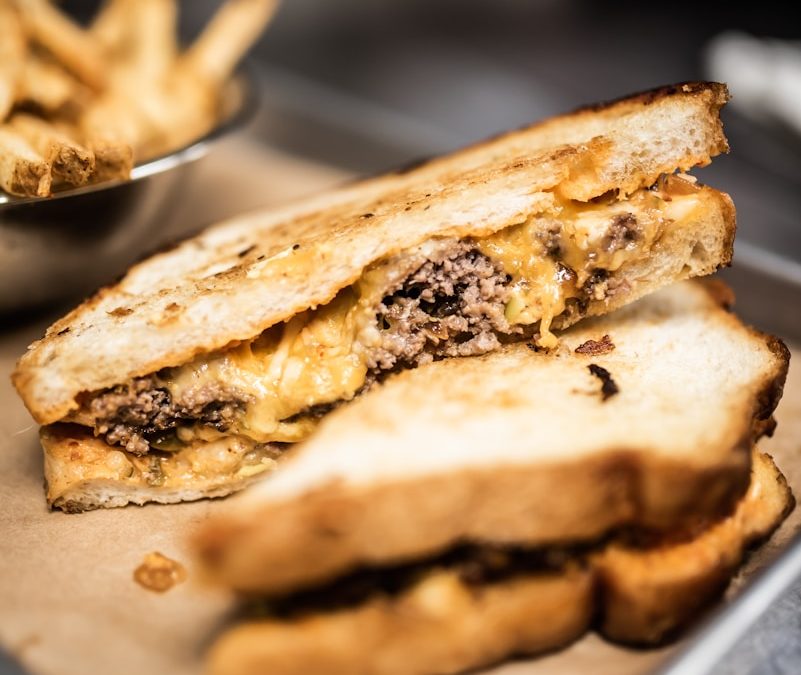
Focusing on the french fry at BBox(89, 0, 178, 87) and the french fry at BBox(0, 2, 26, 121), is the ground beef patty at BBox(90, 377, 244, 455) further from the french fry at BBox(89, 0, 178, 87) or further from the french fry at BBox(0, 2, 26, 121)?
the french fry at BBox(89, 0, 178, 87)

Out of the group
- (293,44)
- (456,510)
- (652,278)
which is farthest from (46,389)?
(293,44)

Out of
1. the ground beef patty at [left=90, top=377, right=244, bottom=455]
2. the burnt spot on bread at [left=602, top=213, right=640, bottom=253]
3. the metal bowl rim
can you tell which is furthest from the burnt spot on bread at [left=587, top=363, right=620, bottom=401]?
the metal bowl rim

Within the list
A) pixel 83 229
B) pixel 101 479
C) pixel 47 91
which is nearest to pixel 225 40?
pixel 47 91

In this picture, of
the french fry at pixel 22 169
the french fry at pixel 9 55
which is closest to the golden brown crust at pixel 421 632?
the french fry at pixel 22 169

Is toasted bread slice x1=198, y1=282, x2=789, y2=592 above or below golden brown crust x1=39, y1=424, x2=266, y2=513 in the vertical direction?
above

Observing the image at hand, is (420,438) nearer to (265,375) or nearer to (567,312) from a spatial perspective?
(265,375)

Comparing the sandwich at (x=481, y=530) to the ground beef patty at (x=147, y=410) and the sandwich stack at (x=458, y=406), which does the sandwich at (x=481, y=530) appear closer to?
the sandwich stack at (x=458, y=406)
